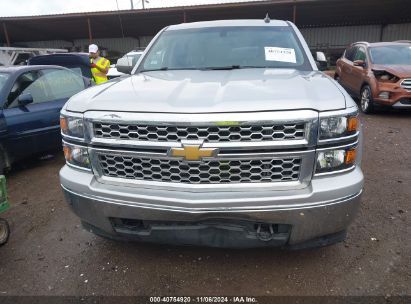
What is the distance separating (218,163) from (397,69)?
6.96m

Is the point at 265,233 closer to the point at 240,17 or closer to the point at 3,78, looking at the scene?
the point at 3,78

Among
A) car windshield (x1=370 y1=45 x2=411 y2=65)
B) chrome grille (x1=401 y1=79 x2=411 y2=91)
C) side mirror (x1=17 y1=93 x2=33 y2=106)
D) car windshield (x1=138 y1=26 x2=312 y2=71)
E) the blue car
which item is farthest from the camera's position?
car windshield (x1=370 y1=45 x2=411 y2=65)

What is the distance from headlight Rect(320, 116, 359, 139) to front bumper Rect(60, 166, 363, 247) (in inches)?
10.4

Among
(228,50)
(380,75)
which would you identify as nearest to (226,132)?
(228,50)

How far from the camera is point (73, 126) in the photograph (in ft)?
7.70

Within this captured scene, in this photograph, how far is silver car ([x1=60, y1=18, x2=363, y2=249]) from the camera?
2027mm

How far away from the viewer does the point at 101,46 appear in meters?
28.3

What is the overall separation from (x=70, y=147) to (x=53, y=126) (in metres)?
3.04

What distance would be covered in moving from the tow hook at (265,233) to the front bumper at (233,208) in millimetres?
25

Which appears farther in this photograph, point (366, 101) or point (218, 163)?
point (366, 101)

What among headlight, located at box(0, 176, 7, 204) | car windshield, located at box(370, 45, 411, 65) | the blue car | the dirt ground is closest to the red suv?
car windshield, located at box(370, 45, 411, 65)

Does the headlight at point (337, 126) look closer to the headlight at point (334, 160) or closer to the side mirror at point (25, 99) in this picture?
the headlight at point (334, 160)

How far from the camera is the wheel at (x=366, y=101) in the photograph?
7.79 meters

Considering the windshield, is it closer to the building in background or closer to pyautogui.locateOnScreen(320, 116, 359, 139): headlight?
pyautogui.locateOnScreen(320, 116, 359, 139): headlight
